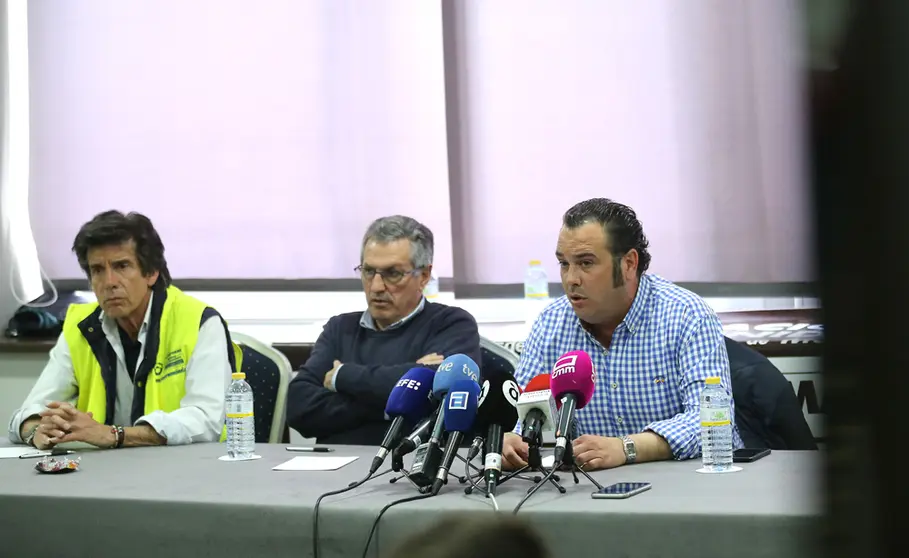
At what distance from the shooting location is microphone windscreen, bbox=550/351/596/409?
2.01 metres

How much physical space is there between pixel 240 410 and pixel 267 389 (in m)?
0.60

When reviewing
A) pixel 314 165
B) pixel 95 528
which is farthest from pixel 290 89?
pixel 95 528

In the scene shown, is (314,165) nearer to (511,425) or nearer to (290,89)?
(290,89)

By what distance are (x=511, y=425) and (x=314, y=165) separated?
A: 2.69 metres

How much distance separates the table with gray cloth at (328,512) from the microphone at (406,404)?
0.31 ft

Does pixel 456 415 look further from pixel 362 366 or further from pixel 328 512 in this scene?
pixel 362 366

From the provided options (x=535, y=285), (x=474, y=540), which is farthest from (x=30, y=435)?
(x=474, y=540)

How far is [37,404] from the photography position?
3.10 meters

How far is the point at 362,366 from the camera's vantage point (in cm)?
312

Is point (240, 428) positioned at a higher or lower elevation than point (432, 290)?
lower

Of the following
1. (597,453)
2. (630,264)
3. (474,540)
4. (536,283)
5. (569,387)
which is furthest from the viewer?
(536,283)

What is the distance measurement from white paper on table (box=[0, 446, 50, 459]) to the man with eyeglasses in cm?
73

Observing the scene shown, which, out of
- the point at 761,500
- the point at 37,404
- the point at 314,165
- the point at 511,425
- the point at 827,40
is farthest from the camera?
the point at 314,165

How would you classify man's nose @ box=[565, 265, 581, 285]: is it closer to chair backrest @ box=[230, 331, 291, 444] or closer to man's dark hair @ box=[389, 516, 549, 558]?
chair backrest @ box=[230, 331, 291, 444]
